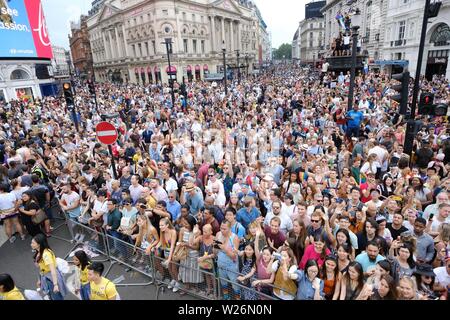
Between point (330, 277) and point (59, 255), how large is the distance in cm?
617

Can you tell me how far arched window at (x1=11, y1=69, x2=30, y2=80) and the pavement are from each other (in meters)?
44.4

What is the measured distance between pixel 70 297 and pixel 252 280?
3334 millimetres

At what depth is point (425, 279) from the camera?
368cm

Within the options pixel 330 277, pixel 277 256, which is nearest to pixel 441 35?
pixel 330 277

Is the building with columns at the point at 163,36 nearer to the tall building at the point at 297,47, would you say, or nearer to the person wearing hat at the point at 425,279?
the person wearing hat at the point at 425,279

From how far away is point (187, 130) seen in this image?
1336cm

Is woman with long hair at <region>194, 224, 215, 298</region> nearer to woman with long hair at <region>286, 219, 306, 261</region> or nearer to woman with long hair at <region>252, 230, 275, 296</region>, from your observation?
woman with long hair at <region>252, 230, 275, 296</region>

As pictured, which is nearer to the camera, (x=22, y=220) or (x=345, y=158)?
(x=22, y=220)

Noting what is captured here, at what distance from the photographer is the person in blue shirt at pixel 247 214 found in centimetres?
548

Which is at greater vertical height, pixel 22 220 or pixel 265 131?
pixel 265 131
